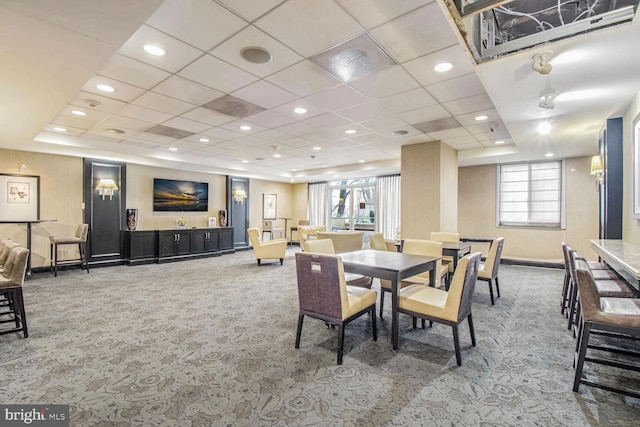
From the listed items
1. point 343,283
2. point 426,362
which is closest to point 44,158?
point 343,283

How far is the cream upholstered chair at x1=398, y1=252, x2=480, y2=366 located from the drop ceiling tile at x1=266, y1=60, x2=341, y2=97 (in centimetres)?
238

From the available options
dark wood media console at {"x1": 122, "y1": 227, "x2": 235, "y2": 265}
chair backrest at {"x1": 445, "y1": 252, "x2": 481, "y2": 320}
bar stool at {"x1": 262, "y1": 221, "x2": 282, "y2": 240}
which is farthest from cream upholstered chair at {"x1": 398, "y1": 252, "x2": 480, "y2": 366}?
bar stool at {"x1": 262, "y1": 221, "x2": 282, "y2": 240}

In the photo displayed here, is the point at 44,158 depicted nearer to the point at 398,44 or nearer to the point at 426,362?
the point at 398,44

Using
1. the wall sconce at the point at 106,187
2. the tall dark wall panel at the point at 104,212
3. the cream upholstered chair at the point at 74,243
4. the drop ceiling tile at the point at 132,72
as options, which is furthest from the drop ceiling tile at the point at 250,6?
the tall dark wall panel at the point at 104,212

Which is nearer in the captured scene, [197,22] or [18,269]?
[197,22]

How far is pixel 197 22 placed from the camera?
7.84 feet

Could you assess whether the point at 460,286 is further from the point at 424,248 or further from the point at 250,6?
the point at 250,6

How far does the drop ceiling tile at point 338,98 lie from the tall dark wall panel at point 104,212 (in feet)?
19.0

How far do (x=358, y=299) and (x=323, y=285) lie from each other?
0.38m

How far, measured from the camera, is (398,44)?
2.69 meters

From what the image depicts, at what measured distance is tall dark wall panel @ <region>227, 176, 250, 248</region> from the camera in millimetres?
9766

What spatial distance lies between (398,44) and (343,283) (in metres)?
2.17

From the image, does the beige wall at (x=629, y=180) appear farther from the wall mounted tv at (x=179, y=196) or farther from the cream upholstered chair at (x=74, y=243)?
the wall mounted tv at (x=179, y=196)

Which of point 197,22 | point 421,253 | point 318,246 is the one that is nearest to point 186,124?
point 197,22
